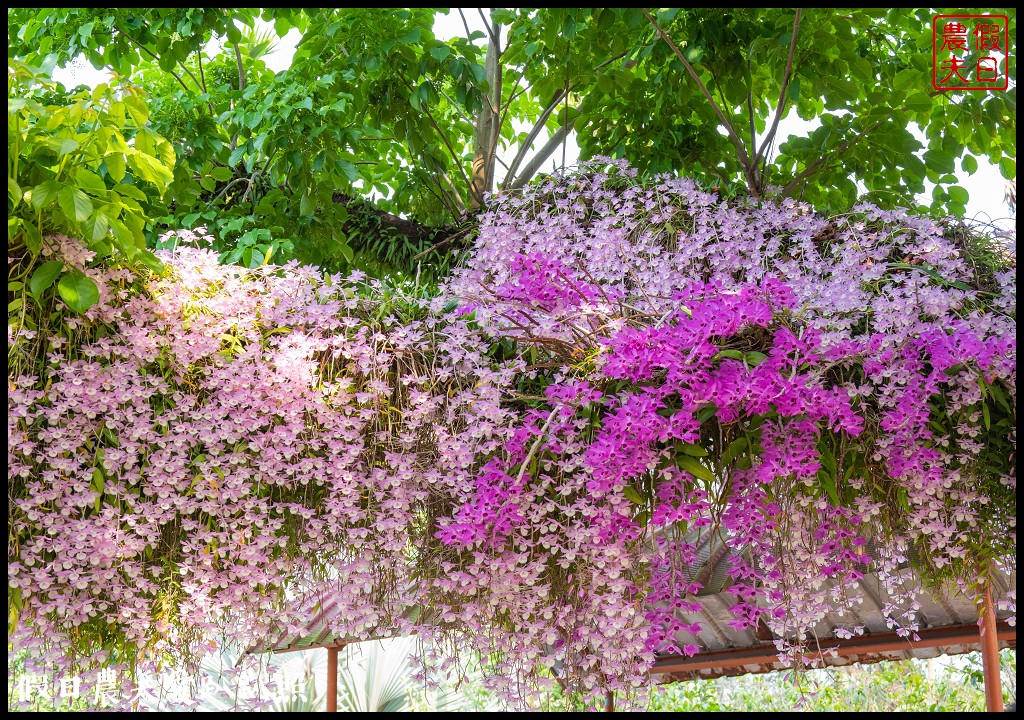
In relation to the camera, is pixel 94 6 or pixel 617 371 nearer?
pixel 617 371

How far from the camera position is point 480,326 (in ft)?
7.55

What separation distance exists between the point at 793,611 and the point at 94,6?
3265mm

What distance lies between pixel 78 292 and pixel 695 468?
150 centimetres

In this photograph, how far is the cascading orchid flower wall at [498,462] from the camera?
186cm

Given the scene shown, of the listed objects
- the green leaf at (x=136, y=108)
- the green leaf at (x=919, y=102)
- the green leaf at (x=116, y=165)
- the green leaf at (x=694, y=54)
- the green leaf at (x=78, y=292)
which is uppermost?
the green leaf at (x=694, y=54)

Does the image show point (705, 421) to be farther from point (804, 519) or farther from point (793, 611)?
point (793, 611)

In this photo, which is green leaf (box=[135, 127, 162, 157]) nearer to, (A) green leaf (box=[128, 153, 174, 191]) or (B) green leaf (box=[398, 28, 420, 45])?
(A) green leaf (box=[128, 153, 174, 191])

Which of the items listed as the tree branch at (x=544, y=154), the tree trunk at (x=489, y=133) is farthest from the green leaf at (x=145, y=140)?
the tree branch at (x=544, y=154)

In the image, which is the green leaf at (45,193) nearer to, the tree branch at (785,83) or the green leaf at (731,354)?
the green leaf at (731,354)

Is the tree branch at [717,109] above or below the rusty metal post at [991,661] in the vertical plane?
above

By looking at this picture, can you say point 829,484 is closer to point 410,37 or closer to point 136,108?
point 136,108

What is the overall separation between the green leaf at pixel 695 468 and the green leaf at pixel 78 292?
1.44 metres

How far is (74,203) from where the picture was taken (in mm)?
1784

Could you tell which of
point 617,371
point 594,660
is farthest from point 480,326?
point 594,660
